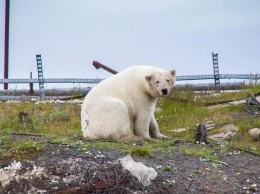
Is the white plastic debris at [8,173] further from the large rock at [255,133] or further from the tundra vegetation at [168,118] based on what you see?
the large rock at [255,133]

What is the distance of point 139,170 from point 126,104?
3984mm

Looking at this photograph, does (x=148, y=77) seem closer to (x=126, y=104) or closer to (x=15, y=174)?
(x=126, y=104)

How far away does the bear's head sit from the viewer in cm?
1341

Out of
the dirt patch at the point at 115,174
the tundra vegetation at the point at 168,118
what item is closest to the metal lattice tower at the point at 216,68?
the tundra vegetation at the point at 168,118

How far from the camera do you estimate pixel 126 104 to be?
13.4 metres

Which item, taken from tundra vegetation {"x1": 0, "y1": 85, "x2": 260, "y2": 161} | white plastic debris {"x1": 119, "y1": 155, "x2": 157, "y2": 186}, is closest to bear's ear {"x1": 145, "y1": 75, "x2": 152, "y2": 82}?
tundra vegetation {"x1": 0, "y1": 85, "x2": 260, "y2": 161}

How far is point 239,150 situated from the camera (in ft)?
39.5

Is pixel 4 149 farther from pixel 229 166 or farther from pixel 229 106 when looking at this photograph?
pixel 229 106

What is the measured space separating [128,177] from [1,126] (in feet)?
26.2

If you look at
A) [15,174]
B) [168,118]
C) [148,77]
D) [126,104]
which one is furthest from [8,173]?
[168,118]

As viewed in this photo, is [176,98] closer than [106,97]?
No

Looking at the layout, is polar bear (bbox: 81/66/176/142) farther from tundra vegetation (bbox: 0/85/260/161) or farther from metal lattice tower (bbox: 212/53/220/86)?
metal lattice tower (bbox: 212/53/220/86)

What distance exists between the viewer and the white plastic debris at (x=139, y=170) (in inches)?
371

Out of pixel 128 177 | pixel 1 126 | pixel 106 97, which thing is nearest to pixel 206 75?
pixel 1 126
